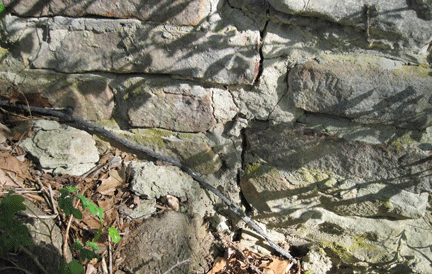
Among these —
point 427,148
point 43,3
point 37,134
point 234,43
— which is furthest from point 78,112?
point 427,148

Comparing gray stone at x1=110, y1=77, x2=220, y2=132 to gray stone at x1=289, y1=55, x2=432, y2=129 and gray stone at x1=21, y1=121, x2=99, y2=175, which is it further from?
gray stone at x1=289, y1=55, x2=432, y2=129

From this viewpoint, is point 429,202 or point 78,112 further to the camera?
point 78,112

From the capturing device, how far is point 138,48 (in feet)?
5.86

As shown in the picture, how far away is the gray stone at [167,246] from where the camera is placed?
1853 mm

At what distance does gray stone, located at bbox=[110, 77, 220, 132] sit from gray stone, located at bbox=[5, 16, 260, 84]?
7 centimetres

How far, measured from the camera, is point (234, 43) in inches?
67.1

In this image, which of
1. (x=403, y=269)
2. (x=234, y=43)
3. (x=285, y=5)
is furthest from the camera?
(x=403, y=269)

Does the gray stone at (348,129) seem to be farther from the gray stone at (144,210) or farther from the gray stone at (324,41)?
the gray stone at (144,210)

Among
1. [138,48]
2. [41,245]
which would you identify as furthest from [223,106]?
[41,245]

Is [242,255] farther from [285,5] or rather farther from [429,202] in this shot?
[285,5]

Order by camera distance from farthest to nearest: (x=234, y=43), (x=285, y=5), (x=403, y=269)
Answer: (x=403, y=269)
(x=234, y=43)
(x=285, y=5)

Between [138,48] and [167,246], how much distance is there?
103 cm

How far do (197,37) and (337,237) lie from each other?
133cm

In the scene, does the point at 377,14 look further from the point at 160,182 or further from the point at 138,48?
the point at 160,182
